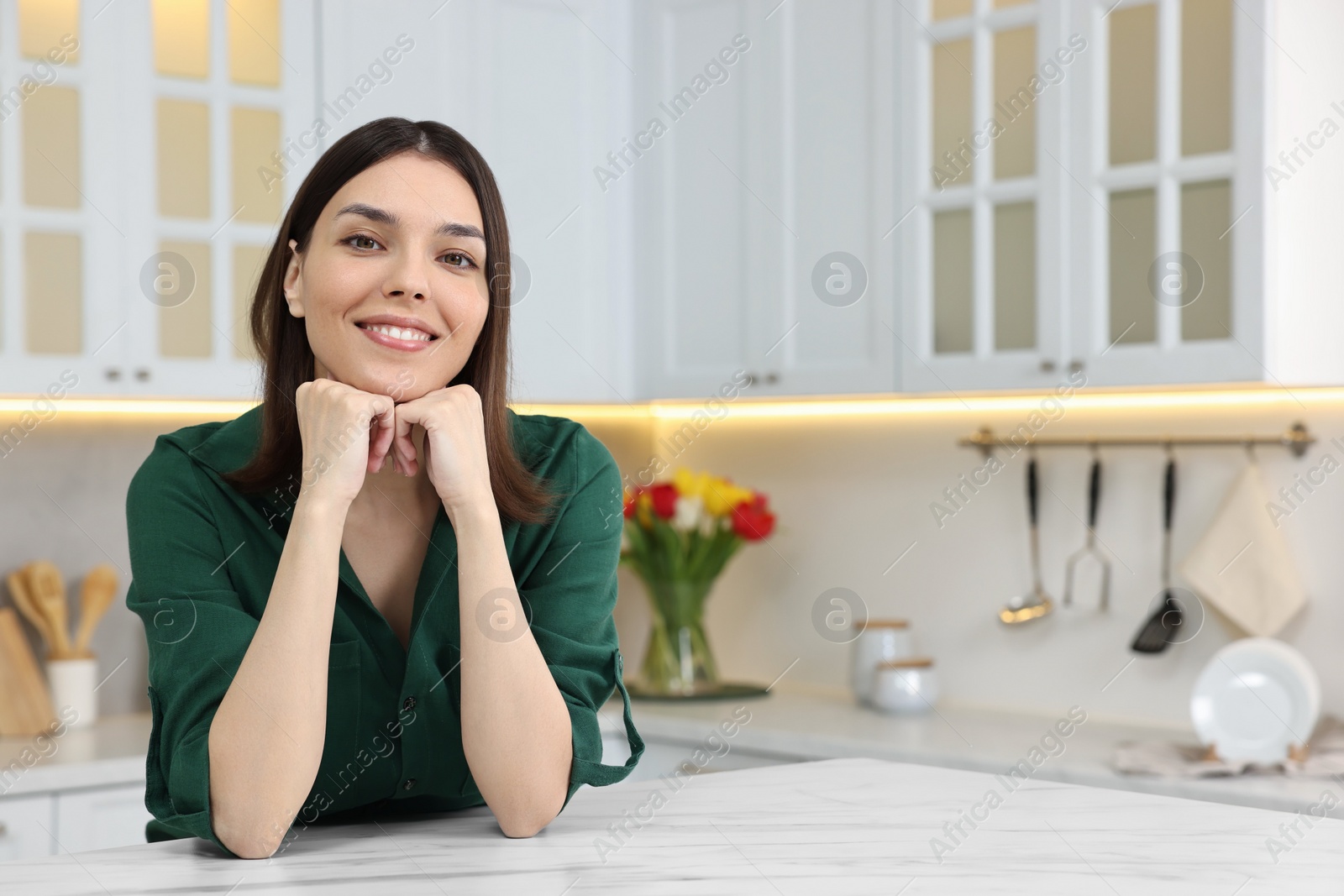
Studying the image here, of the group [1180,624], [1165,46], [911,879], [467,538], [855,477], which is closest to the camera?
[911,879]

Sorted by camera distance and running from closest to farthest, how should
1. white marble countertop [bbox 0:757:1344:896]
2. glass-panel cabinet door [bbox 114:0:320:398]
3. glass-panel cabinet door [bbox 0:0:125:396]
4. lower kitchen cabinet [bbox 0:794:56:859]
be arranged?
white marble countertop [bbox 0:757:1344:896]
lower kitchen cabinet [bbox 0:794:56:859]
glass-panel cabinet door [bbox 0:0:125:396]
glass-panel cabinet door [bbox 114:0:320:398]

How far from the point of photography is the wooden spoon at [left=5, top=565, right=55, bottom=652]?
8.92 feet

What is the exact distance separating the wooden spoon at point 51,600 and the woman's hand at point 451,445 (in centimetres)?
176

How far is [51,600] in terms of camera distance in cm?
271

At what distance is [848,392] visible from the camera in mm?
2781

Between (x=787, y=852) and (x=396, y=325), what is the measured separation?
1.90ft

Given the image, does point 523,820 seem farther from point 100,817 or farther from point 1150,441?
point 1150,441

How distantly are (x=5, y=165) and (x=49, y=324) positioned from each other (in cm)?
28

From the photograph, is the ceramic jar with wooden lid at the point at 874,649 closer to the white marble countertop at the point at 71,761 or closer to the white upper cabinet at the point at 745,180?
the white upper cabinet at the point at 745,180

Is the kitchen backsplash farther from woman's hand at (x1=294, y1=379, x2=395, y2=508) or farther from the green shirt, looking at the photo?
woman's hand at (x1=294, y1=379, x2=395, y2=508)

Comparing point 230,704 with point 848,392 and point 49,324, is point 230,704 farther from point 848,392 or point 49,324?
point 848,392

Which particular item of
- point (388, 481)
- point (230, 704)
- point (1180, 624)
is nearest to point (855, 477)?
point (1180, 624)

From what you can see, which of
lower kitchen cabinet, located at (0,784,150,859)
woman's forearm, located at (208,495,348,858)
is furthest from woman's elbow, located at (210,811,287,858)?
lower kitchen cabinet, located at (0,784,150,859)

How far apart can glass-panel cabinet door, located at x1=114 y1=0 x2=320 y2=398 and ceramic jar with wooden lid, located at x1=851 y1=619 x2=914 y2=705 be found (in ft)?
4.27
